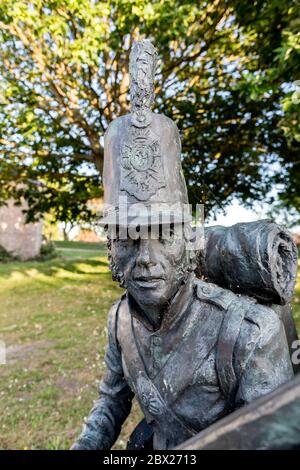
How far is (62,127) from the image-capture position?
27.6 feet

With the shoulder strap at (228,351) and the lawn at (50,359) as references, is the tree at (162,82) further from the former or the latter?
the shoulder strap at (228,351)

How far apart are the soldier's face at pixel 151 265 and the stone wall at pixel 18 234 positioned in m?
17.7

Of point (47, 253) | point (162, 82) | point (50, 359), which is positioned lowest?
point (50, 359)

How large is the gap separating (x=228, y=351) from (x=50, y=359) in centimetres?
530

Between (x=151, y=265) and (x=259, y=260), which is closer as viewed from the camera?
(x=151, y=265)

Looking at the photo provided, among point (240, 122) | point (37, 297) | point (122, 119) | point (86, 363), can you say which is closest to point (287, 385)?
point (122, 119)

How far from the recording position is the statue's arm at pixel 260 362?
4.81 feet

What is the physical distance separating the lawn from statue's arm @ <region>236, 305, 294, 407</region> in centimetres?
121

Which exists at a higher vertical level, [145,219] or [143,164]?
[143,164]

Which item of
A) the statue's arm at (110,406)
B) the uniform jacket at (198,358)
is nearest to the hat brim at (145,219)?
the uniform jacket at (198,358)

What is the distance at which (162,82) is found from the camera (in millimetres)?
7688

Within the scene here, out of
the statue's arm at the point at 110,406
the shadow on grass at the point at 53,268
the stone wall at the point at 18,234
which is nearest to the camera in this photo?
the statue's arm at the point at 110,406

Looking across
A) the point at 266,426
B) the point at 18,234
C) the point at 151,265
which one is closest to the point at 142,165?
the point at 151,265

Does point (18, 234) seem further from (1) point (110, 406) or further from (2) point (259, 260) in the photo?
(2) point (259, 260)
